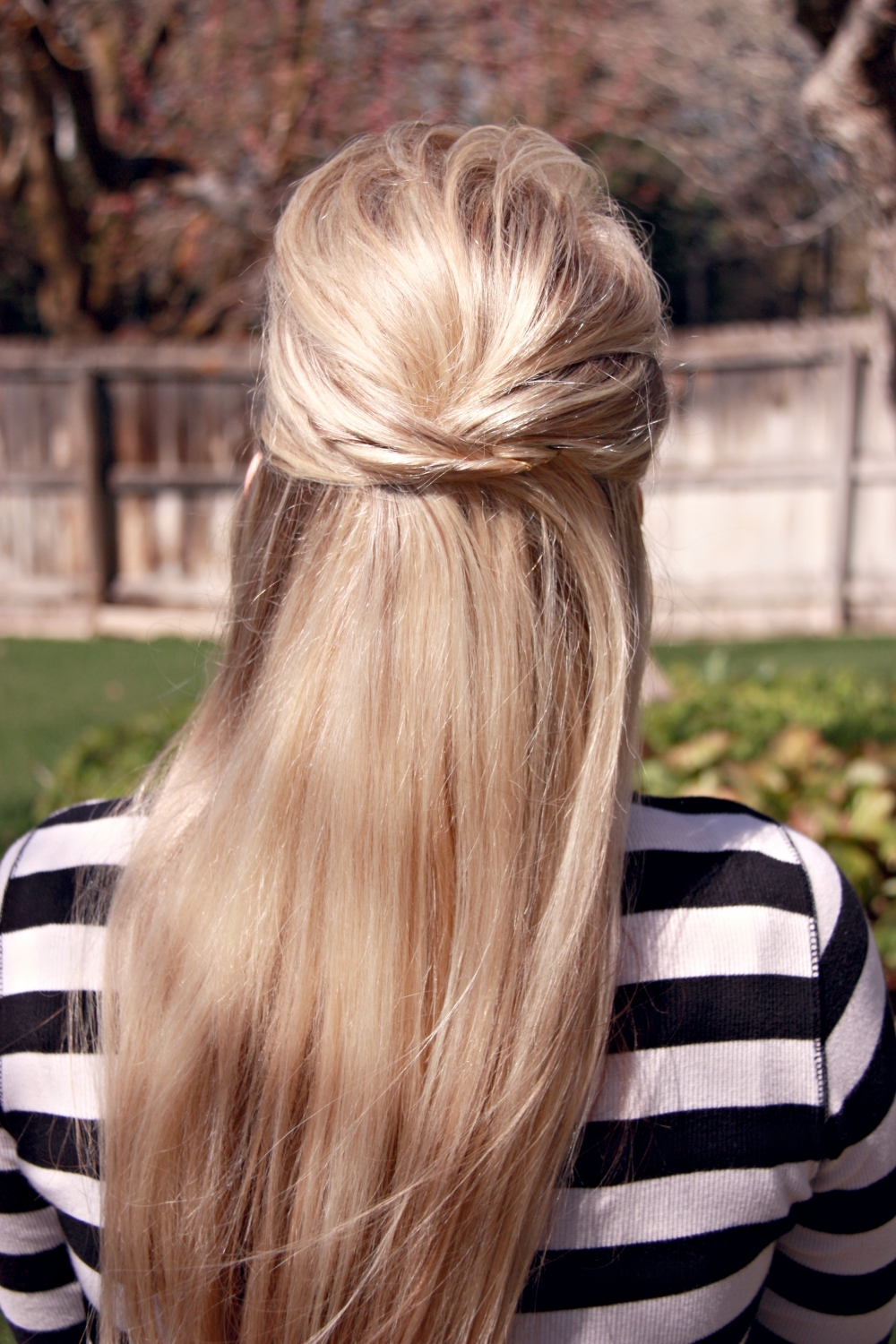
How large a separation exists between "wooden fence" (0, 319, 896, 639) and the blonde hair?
6387 millimetres

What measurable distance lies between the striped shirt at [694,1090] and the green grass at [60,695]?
253 centimetres

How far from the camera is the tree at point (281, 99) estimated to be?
6980 mm

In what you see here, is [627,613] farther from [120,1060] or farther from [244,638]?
[120,1060]

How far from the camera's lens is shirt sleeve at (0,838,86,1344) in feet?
3.56

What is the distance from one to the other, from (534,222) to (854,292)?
1340 centimetres

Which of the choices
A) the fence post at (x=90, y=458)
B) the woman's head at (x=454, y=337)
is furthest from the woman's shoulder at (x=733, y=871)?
the fence post at (x=90, y=458)

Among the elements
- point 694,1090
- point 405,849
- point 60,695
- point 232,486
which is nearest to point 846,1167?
point 694,1090

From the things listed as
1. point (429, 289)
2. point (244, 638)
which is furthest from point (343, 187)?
point (244, 638)

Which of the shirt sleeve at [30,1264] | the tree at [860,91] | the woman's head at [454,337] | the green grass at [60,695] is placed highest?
the tree at [860,91]

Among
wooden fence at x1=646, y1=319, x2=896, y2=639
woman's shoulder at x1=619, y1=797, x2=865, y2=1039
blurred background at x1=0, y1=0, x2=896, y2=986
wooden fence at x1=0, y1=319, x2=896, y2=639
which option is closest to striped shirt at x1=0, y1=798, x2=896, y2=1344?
woman's shoulder at x1=619, y1=797, x2=865, y2=1039

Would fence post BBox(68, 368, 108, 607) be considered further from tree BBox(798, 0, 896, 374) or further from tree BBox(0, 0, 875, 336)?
tree BBox(798, 0, 896, 374)

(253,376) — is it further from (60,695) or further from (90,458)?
(60,695)

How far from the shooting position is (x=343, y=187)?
37.3 inches

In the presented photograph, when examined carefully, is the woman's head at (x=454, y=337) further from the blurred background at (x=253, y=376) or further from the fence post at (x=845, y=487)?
the fence post at (x=845, y=487)
